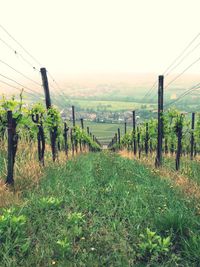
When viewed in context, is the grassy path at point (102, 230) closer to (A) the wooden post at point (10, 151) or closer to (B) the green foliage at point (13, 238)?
(B) the green foliage at point (13, 238)

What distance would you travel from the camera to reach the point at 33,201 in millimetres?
5855

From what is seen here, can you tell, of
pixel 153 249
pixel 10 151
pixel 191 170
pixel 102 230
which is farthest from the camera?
pixel 191 170

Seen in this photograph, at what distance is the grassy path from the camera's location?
3975mm

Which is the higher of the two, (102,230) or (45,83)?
(45,83)

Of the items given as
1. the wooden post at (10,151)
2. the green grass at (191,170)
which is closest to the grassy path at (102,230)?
the wooden post at (10,151)

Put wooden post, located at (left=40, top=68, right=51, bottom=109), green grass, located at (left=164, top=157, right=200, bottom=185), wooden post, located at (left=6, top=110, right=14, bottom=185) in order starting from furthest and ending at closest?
wooden post, located at (left=40, top=68, right=51, bottom=109), green grass, located at (left=164, top=157, right=200, bottom=185), wooden post, located at (left=6, top=110, right=14, bottom=185)

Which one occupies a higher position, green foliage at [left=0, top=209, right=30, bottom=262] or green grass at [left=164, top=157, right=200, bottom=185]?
green foliage at [left=0, top=209, right=30, bottom=262]

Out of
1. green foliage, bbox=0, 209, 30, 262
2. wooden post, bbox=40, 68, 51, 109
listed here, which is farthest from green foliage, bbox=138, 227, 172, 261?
wooden post, bbox=40, 68, 51, 109

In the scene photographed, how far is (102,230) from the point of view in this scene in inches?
187

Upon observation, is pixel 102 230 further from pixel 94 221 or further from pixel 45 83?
pixel 45 83

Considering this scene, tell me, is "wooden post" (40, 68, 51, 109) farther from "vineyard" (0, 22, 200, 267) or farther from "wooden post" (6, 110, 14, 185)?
"wooden post" (6, 110, 14, 185)

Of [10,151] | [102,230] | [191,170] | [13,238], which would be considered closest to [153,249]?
[102,230]

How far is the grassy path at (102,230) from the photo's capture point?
3975 millimetres

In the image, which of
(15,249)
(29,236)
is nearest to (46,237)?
(29,236)
